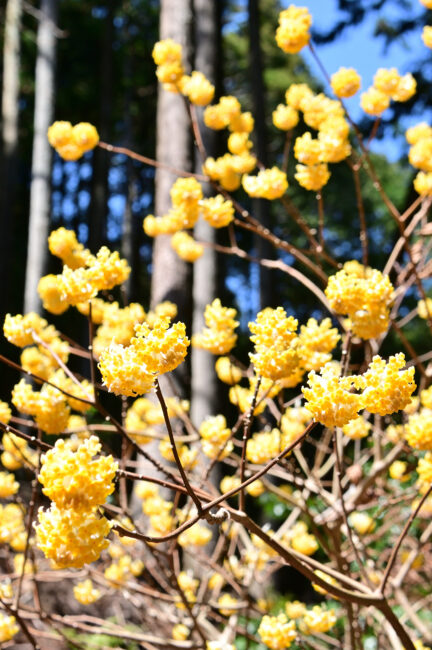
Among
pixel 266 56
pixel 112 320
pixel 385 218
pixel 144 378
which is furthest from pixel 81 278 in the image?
pixel 385 218

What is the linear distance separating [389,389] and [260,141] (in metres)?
5.91

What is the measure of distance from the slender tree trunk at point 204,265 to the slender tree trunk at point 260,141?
1810mm

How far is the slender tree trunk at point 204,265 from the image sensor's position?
3684mm

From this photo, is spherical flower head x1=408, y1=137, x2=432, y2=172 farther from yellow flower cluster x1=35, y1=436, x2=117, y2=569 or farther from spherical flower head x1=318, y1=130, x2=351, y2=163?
yellow flower cluster x1=35, y1=436, x2=117, y2=569

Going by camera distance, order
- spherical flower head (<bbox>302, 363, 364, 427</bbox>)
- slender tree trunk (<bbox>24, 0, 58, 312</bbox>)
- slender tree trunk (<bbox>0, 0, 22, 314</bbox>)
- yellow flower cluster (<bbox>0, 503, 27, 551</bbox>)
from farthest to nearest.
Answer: slender tree trunk (<bbox>0, 0, 22, 314</bbox>), slender tree trunk (<bbox>24, 0, 58, 312</bbox>), yellow flower cluster (<bbox>0, 503, 27, 551</bbox>), spherical flower head (<bbox>302, 363, 364, 427</bbox>)

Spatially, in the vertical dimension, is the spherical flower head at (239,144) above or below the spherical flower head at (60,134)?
above

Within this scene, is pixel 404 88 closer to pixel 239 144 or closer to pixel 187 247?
pixel 239 144

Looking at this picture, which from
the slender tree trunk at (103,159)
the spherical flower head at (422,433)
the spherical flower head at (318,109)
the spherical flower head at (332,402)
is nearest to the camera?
the spherical flower head at (332,402)

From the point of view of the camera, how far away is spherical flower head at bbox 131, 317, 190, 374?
952mm

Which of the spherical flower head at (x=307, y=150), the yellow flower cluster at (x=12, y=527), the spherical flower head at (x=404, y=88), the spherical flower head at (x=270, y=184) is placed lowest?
the yellow flower cluster at (x=12, y=527)

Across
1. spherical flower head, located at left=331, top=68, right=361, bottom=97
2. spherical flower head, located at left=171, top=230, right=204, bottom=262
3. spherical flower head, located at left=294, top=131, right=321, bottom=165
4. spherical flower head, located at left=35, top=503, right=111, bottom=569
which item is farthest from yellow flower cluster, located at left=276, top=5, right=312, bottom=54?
spherical flower head, located at left=35, top=503, right=111, bottom=569

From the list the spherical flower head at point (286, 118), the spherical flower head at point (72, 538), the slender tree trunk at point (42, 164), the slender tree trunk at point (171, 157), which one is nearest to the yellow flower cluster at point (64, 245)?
the spherical flower head at point (72, 538)

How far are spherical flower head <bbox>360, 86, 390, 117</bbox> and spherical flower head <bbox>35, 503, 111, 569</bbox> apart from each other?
1.85 m

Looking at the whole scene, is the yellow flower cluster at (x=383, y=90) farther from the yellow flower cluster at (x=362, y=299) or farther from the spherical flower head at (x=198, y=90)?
the yellow flower cluster at (x=362, y=299)
